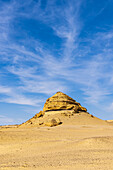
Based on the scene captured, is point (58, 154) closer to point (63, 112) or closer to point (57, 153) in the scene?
point (57, 153)

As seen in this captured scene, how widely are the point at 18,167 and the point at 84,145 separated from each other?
5347 millimetres

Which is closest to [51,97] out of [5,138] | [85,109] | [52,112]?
[52,112]

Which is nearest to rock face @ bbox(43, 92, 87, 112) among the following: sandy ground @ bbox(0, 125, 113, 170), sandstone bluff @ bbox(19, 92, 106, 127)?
sandstone bluff @ bbox(19, 92, 106, 127)

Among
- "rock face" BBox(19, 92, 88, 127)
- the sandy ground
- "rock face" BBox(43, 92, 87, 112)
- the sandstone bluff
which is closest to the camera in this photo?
the sandy ground

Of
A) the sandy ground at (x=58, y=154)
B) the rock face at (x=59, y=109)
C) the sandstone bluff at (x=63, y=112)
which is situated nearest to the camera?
the sandy ground at (x=58, y=154)

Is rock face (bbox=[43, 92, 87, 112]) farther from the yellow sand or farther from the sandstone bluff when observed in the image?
the yellow sand

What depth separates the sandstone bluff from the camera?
115 feet

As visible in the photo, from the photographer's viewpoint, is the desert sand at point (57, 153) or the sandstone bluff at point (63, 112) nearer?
the desert sand at point (57, 153)

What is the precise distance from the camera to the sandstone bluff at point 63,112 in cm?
3500

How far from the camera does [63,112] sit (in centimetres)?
3900

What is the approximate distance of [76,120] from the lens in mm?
34156

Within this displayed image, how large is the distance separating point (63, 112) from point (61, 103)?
250 cm

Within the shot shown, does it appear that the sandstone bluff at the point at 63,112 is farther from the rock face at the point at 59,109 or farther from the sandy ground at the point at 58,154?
the sandy ground at the point at 58,154

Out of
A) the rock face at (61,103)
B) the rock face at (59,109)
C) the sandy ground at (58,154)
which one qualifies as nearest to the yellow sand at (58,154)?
the sandy ground at (58,154)
